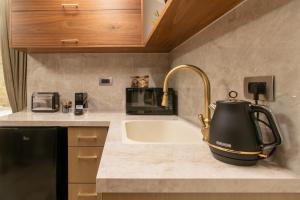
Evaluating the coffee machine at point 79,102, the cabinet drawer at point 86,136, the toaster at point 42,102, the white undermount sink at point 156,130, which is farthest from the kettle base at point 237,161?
the toaster at point 42,102

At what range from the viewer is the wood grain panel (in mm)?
923

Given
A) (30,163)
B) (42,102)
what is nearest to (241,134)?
(30,163)

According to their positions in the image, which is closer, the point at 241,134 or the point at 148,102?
the point at 241,134

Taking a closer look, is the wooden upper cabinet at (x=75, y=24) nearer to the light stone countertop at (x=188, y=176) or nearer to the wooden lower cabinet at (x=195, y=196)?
the light stone countertop at (x=188, y=176)

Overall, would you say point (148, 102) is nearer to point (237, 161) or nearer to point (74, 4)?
point (74, 4)

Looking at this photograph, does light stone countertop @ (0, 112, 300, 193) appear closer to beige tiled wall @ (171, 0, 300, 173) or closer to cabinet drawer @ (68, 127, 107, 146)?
beige tiled wall @ (171, 0, 300, 173)

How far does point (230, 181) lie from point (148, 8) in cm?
166

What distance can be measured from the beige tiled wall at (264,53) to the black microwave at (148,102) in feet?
2.29

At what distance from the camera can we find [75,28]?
6.23ft

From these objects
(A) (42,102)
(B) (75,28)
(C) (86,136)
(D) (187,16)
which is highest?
(B) (75,28)

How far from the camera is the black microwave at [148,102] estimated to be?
6.42 feet

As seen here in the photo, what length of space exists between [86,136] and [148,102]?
628 mm

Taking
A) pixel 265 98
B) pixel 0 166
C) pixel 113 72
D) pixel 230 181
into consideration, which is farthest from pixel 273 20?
pixel 0 166

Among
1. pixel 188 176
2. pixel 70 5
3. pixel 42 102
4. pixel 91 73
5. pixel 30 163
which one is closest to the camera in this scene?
pixel 188 176
